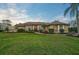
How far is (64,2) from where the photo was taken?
250cm

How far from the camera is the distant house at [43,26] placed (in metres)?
2.51

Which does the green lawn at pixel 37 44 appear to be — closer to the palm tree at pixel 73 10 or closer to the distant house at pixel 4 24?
the distant house at pixel 4 24

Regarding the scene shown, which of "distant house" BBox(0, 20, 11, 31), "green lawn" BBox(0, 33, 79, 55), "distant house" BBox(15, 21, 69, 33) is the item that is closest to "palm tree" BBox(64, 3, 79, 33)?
"distant house" BBox(15, 21, 69, 33)

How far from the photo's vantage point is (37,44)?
2492 millimetres

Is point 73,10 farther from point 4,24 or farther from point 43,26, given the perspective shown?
point 4,24

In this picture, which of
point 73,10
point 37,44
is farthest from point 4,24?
point 73,10

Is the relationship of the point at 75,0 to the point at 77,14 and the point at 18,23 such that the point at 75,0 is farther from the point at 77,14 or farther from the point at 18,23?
the point at 18,23

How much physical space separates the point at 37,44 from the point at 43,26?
0.23 m

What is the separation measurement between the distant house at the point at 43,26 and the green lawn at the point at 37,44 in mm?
74

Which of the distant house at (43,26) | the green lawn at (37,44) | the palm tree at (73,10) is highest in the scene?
the palm tree at (73,10)

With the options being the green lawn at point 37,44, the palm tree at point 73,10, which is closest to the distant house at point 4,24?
the green lawn at point 37,44

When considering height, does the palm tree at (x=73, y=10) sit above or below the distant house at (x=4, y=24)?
above
